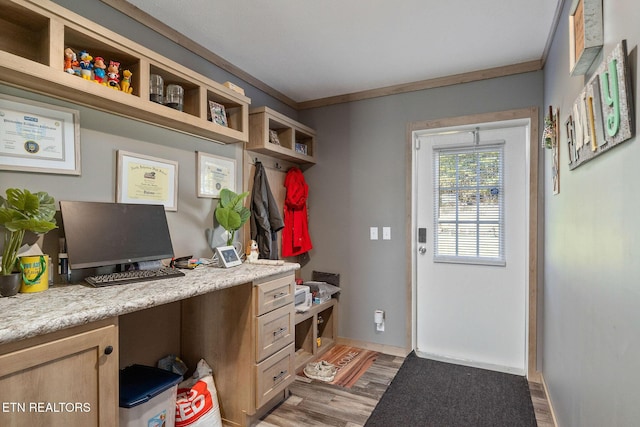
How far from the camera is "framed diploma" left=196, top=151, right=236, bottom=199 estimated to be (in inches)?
94.3

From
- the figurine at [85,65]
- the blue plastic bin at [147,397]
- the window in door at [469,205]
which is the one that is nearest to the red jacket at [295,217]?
the window in door at [469,205]

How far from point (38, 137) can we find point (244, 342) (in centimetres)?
143

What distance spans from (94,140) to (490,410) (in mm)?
2831

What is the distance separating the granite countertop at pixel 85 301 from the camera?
101cm

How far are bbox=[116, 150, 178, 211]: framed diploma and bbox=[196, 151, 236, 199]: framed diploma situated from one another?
0.20 metres

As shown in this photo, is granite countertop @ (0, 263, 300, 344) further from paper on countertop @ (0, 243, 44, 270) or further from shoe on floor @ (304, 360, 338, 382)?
shoe on floor @ (304, 360, 338, 382)

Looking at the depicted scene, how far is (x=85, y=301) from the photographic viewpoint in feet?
4.12

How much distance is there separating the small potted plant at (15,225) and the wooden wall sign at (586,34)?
213 centimetres

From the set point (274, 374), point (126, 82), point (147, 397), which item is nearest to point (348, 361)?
point (274, 374)

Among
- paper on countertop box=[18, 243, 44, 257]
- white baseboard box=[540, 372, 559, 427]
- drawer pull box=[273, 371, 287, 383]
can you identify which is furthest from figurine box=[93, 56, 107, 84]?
white baseboard box=[540, 372, 559, 427]

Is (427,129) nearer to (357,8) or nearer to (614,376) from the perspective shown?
(357,8)

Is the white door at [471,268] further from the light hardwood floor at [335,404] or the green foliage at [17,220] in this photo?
the green foliage at [17,220]

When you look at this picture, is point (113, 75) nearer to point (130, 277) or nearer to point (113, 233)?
point (113, 233)

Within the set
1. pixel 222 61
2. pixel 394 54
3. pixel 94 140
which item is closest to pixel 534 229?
pixel 394 54
